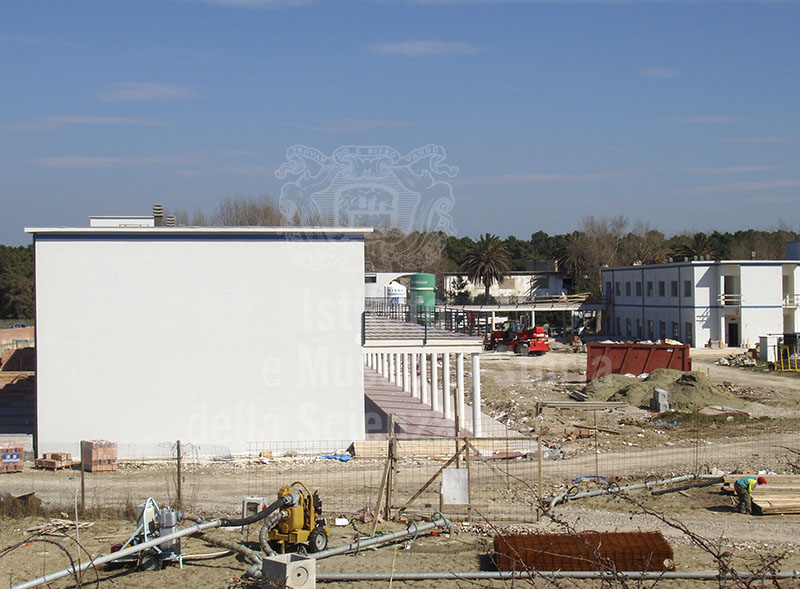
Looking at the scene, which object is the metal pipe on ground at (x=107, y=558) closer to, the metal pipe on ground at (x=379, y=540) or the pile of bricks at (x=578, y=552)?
the metal pipe on ground at (x=379, y=540)

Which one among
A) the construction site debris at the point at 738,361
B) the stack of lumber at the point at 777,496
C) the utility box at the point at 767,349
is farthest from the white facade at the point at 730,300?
the stack of lumber at the point at 777,496

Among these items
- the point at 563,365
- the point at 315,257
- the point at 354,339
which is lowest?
the point at 563,365

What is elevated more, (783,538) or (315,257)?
(315,257)

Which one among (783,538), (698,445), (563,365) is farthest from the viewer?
(563,365)

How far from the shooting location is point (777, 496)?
48.3ft

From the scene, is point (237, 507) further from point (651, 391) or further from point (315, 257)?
point (651, 391)

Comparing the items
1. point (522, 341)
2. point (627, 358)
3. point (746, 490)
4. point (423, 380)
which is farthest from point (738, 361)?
point (746, 490)

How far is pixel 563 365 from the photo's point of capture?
4619cm

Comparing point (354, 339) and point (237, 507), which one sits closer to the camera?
point (237, 507)

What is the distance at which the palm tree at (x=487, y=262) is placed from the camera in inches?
2972

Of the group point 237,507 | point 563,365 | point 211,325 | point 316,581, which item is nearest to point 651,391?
point 563,365

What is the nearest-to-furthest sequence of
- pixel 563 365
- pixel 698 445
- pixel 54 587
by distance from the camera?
pixel 54 587 < pixel 698 445 < pixel 563 365

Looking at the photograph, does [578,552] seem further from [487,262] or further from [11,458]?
[487,262]

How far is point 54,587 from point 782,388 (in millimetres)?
32909
